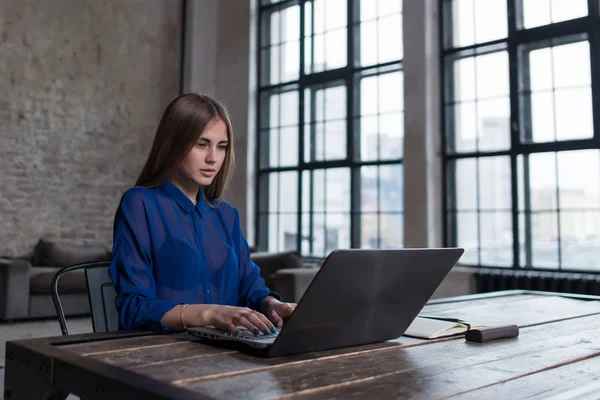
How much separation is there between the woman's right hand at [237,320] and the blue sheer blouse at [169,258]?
0.19 metres

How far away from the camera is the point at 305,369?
1129mm

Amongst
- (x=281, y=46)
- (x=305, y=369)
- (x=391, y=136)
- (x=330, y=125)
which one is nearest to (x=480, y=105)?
(x=391, y=136)

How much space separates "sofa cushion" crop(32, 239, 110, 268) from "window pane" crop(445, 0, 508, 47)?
4709 millimetres

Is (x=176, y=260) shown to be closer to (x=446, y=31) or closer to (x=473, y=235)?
(x=473, y=235)

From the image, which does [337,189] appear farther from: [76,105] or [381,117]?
[76,105]

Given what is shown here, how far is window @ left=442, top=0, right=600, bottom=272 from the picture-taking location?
5.40 metres

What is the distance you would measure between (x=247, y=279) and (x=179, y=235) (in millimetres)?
334

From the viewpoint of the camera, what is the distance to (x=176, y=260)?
173 cm

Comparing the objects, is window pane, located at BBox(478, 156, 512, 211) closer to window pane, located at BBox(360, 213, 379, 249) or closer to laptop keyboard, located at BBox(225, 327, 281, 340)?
window pane, located at BBox(360, 213, 379, 249)

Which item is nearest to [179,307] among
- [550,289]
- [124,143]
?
[550,289]

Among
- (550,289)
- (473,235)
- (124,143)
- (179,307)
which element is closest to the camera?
(179,307)

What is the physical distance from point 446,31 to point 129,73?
441cm

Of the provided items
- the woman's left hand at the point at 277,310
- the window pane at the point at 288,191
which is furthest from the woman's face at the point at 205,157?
the window pane at the point at 288,191

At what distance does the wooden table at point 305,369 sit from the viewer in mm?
995
